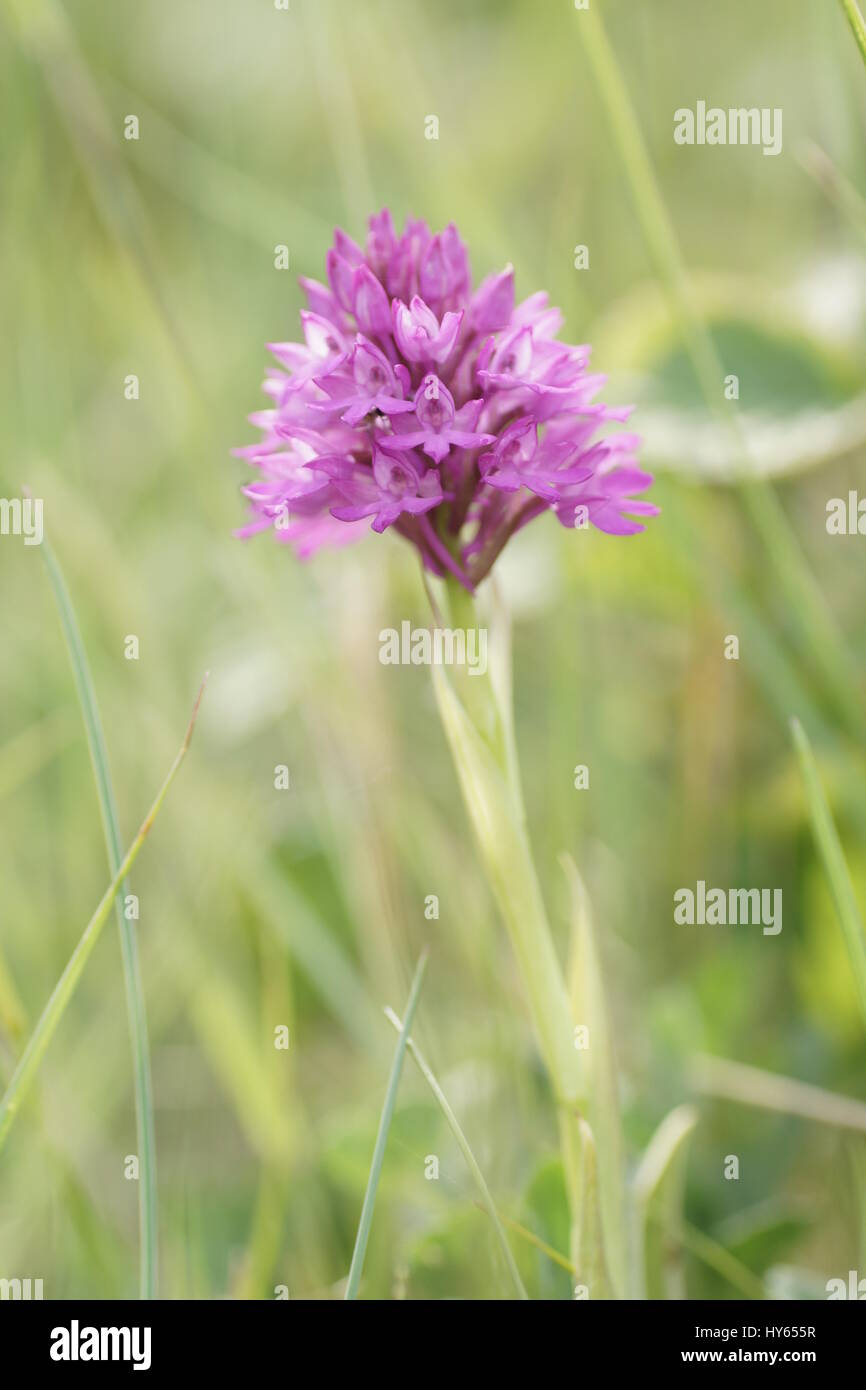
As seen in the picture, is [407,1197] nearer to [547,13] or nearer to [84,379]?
[84,379]

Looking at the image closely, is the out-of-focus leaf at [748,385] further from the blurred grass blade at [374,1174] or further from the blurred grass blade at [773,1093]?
the blurred grass blade at [374,1174]

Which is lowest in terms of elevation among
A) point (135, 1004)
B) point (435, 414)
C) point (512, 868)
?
point (135, 1004)

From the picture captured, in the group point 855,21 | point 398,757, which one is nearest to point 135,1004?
point 398,757

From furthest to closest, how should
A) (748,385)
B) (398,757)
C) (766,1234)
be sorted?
(398,757)
(748,385)
(766,1234)

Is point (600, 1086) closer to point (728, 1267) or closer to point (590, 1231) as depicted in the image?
point (590, 1231)

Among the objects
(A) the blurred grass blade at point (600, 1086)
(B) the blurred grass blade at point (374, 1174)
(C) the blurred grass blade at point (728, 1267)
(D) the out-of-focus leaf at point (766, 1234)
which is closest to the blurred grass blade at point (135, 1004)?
(B) the blurred grass blade at point (374, 1174)

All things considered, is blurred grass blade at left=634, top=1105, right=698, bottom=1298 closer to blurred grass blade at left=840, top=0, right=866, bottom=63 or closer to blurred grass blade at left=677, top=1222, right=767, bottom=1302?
blurred grass blade at left=677, top=1222, right=767, bottom=1302
